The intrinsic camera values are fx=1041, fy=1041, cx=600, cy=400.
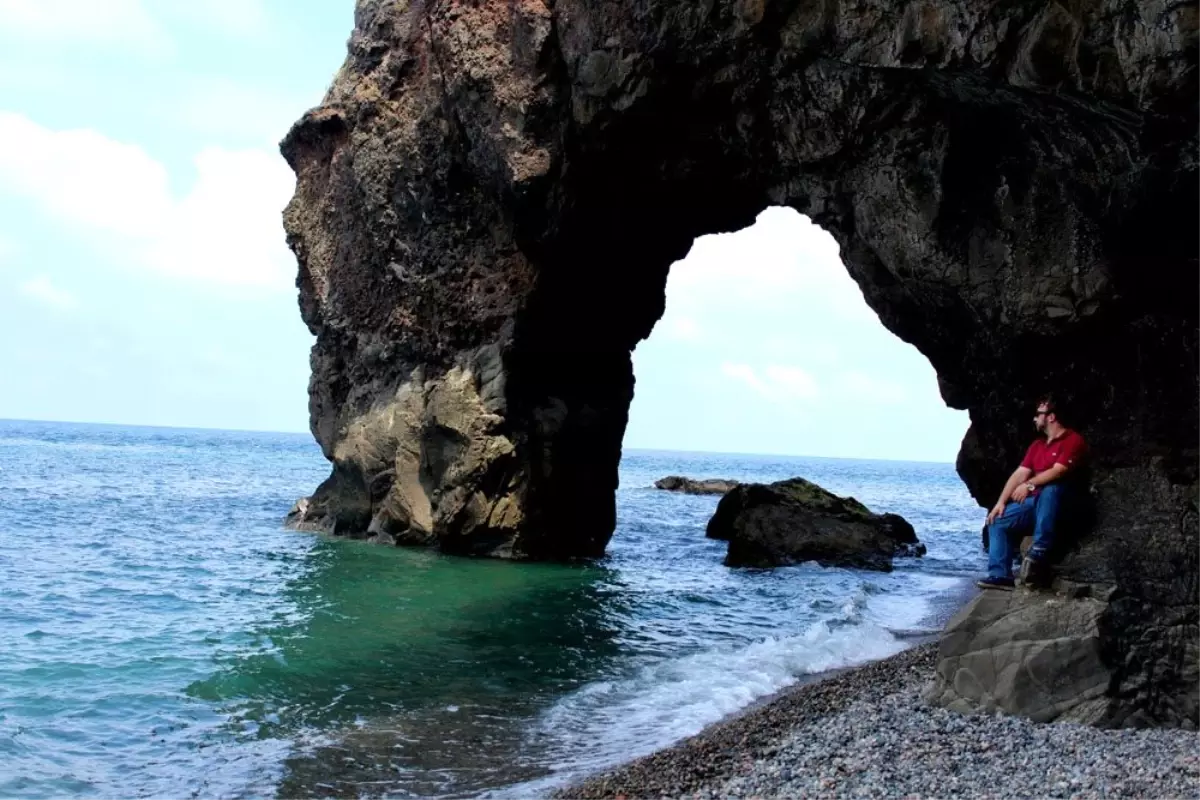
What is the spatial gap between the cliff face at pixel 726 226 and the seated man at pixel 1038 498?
0.49 metres

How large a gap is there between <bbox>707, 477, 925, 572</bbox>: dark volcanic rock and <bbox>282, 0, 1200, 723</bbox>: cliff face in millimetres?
3223

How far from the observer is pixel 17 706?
11711mm

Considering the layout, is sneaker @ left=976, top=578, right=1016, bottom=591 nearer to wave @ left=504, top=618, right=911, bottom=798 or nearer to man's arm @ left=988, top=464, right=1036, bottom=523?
man's arm @ left=988, top=464, right=1036, bottom=523

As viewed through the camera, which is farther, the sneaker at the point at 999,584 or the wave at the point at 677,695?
the sneaker at the point at 999,584

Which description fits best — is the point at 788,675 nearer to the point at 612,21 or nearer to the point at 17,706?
the point at 17,706

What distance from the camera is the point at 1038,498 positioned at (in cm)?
1078

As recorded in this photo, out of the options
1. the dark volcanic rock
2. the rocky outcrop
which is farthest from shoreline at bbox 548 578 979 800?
the rocky outcrop

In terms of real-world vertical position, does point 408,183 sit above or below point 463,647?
above

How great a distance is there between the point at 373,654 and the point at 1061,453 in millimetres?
9433

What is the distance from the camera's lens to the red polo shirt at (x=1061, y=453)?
1071 cm

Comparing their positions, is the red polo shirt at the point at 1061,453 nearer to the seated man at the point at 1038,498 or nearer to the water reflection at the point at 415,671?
the seated man at the point at 1038,498

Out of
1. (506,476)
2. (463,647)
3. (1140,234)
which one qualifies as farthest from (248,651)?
(1140,234)

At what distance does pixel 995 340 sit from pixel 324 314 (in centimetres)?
2018

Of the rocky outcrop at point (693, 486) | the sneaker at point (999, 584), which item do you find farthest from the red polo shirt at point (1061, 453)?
the rocky outcrop at point (693, 486)
